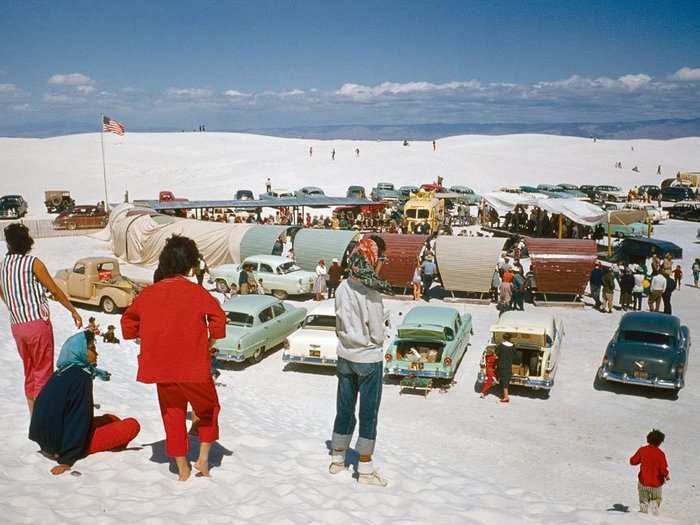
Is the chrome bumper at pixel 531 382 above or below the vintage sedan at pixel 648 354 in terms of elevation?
below

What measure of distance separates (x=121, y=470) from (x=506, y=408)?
25.8 feet

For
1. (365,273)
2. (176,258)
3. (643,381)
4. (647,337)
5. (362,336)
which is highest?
(176,258)

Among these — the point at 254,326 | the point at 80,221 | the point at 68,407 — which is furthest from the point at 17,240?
the point at 80,221

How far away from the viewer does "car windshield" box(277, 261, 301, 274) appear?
21.4 meters

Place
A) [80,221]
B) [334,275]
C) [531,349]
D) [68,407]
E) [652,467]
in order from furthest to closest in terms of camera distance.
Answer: [80,221] → [334,275] → [531,349] → [652,467] → [68,407]

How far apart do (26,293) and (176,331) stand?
1.95m

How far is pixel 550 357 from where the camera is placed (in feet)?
41.6

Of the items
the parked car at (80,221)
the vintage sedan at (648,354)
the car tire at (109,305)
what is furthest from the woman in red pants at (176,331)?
the parked car at (80,221)

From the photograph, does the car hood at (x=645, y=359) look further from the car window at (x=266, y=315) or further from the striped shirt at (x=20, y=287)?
the striped shirt at (x=20, y=287)

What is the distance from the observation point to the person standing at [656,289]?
18.4 m

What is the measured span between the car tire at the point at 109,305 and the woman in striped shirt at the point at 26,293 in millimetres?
12276

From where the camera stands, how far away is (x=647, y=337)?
1317 centimetres

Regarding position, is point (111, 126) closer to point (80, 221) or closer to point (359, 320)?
point (80, 221)

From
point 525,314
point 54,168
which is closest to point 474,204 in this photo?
point 525,314
